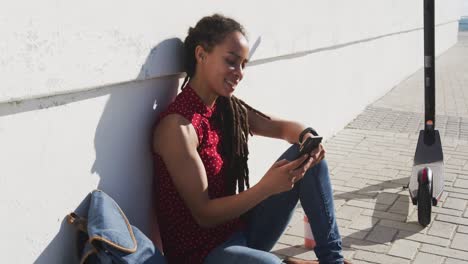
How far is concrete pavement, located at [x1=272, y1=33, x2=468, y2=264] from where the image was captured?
3479mm

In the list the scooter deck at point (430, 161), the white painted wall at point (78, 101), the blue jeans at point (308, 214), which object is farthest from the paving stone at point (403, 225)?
the white painted wall at point (78, 101)

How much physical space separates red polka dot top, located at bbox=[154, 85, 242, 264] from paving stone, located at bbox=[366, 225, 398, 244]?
141cm

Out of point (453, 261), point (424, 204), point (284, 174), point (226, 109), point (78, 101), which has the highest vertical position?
point (78, 101)

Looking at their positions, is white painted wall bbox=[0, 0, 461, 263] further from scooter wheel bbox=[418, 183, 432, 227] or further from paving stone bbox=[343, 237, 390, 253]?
scooter wheel bbox=[418, 183, 432, 227]

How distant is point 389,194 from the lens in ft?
14.7

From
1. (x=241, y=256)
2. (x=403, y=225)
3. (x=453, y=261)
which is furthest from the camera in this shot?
(x=403, y=225)

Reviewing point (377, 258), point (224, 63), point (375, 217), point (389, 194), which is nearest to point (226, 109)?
point (224, 63)

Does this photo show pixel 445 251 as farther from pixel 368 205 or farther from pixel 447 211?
pixel 368 205

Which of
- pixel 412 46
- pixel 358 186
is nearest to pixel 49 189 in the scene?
pixel 358 186

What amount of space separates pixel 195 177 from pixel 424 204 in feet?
6.61

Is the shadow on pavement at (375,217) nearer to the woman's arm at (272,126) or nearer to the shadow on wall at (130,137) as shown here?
the woman's arm at (272,126)

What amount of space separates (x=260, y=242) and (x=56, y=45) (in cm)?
145

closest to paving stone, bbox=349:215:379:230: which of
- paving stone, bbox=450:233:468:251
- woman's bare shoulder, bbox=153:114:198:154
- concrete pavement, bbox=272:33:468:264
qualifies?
concrete pavement, bbox=272:33:468:264

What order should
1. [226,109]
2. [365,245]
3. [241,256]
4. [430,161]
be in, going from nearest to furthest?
[241,256] < [226,109] < [365,245] < [430,161]
